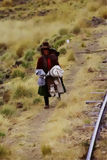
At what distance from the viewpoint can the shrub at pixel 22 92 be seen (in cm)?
1330

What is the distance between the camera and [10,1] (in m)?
58.8

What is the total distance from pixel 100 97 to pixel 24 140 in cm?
319

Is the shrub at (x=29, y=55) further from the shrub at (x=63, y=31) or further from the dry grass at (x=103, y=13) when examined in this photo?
the dry grass at (x=103, y=13)

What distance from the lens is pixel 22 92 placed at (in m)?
13.4

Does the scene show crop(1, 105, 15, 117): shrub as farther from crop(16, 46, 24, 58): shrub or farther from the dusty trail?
crop(16, 46, 24, 58): shrub

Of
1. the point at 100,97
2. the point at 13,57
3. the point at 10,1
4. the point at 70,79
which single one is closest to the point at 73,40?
the point at 13,57

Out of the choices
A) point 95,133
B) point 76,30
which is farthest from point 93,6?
point 95,133

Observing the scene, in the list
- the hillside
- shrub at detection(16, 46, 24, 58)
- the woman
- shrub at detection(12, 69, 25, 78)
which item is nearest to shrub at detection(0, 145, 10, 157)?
the hillside

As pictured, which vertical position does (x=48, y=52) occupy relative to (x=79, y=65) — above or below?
above

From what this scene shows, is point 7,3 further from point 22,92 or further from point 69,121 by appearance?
point 69,121

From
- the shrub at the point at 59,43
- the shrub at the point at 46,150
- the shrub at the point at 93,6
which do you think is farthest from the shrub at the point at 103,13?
the shrub at the point at 46,150

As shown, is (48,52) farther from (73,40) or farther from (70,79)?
(73,40)

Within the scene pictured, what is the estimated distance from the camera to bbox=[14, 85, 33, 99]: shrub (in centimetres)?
1330

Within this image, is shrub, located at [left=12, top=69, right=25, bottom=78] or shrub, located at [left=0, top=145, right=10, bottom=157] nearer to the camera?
shrub, located at [left=0, top=145, right=10, bottom=157]
